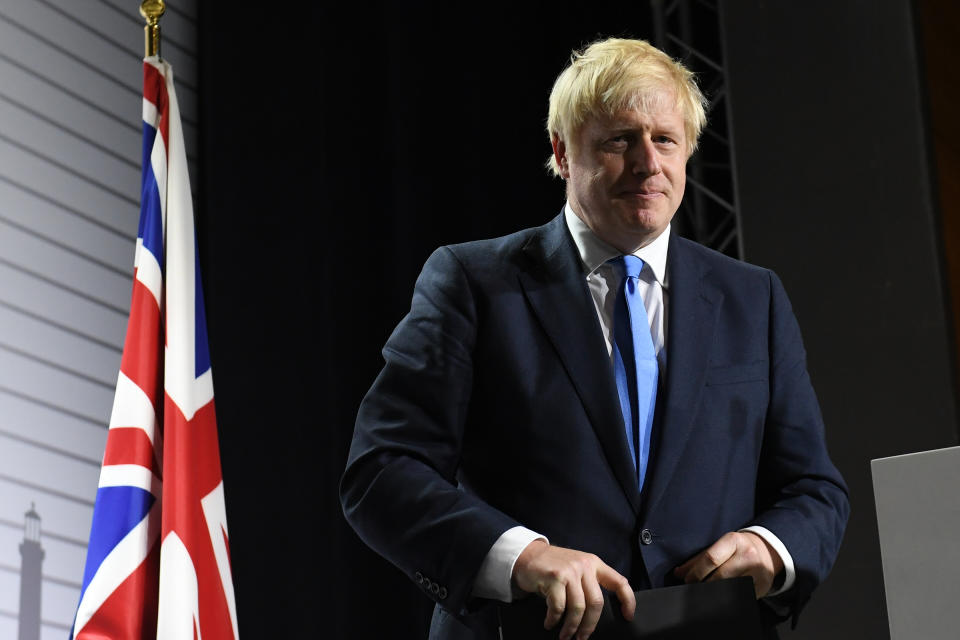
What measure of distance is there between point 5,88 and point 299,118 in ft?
3.10

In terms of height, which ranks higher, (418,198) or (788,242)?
(418,198)

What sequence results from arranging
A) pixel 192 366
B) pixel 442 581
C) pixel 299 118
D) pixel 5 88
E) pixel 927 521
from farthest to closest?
pixel 299 118 < pixel 5 88 < pixel 192 366 < pixel 442 581 < pixel 927 521

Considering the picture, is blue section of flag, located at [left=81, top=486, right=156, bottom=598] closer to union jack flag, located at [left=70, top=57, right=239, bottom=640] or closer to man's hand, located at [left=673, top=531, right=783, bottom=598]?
union jack flag, located at [left=70, top=57, right=239, bottom=640]

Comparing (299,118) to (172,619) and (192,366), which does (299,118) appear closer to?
(192,366)

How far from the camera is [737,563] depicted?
1.40m

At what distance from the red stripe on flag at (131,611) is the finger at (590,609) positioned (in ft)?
4.90

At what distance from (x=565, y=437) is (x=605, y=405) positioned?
2.3 inches

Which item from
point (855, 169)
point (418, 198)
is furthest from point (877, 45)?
point (418, 198)

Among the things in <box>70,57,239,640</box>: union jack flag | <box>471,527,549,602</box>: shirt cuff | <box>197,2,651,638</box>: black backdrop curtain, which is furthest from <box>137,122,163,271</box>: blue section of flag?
<box>471,527,549,602</box>: shirt cuff

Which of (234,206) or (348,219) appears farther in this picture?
(348,219)

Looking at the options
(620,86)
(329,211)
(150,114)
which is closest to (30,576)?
(150,114)

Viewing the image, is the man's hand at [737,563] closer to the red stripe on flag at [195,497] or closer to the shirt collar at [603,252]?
the shirt collar at [603,252]

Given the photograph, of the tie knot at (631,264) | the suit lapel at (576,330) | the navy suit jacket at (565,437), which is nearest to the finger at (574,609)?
the navy suit jacket at (565,437)

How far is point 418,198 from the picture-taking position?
156 inches
